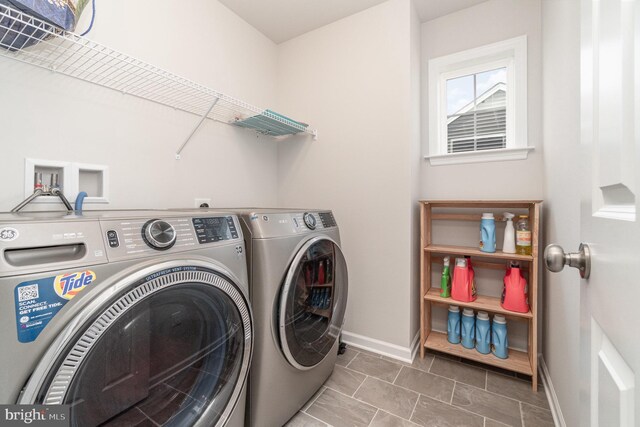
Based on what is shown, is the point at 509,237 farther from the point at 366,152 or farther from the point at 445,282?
the point at 366,152

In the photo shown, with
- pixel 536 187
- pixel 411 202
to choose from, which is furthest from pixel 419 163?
pixel 536 187

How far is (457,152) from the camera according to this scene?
2025 mm

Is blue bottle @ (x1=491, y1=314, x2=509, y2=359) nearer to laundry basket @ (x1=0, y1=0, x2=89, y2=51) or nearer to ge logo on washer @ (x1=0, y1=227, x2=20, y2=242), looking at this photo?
ge logo on washer @ (x1=0, y1=227, x2=20, y2=242)

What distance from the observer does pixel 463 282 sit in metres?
1.76

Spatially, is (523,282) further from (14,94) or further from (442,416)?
(14,94)

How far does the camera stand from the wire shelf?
36.9 inches

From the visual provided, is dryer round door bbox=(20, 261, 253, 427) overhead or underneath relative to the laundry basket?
underneath

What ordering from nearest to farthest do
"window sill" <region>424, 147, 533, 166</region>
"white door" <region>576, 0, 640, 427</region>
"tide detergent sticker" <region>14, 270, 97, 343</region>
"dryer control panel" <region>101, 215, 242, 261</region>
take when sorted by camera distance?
1. "white door" <region>576, 0, 640, 427</region>
2. "tide detergent sticker" <region>14, 270, 97, 343</region>
3. "dryer control panel" <region>101, 215, 242, 261</region>
4. "window sill" <region>424, 147, 533, 166</region>

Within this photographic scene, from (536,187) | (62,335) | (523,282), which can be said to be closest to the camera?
(62,335)

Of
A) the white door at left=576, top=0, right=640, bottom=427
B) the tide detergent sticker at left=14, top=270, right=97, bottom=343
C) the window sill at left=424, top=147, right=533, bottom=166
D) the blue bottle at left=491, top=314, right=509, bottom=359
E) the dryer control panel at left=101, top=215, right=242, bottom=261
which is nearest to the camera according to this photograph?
the white door at left=576, top=0, right=640, bottom=427

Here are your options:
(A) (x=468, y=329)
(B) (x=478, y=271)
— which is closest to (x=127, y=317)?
(A) (x=468, y=329)

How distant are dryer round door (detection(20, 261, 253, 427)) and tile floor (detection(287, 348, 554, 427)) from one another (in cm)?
62

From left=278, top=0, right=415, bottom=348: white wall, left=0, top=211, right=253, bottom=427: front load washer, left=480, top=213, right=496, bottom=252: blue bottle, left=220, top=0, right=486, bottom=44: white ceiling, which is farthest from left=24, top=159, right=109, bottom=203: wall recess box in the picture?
left=480, top=213, right=496, bottom=252: blue bottle

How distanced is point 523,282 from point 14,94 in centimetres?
269
